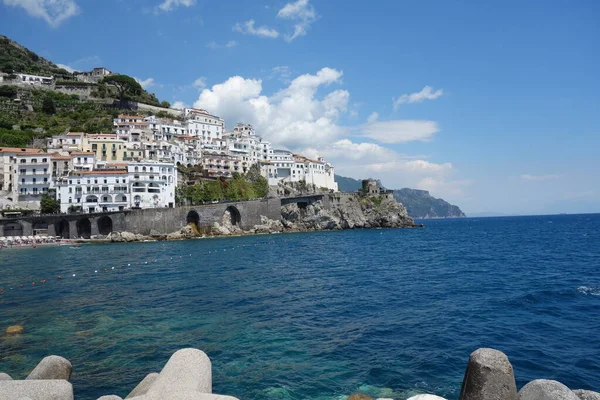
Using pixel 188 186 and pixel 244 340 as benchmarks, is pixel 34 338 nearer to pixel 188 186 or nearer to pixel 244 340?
pixel 244 340

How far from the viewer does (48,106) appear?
337ft

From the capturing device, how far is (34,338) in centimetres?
1534

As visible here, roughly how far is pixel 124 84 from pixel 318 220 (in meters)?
73.7

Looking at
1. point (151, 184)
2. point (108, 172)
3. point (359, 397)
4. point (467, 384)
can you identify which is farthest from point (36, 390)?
point (108, 172)

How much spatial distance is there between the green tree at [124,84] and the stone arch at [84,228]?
56435 millimetres

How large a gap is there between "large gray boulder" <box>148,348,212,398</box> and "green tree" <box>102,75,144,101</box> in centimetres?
12389

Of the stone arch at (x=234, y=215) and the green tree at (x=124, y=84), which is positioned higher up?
the green tree at (x=124, y=84)

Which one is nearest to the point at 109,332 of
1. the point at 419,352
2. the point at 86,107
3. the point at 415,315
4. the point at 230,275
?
the point at 419,352

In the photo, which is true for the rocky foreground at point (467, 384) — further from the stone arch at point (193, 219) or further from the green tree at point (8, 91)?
the green tree at point (8, 91)

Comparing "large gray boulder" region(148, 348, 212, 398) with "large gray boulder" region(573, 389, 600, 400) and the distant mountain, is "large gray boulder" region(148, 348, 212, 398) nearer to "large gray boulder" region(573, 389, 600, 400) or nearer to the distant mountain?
"large gray boulder" region(573, 389, 600, 400)

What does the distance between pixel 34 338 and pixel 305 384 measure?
37.4 ft

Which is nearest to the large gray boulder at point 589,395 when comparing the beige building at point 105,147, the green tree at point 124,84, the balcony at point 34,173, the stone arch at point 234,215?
the stone arch at point 234,215

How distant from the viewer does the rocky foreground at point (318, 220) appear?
2901 inches

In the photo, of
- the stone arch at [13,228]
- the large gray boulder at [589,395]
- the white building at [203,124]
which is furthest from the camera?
the white building at [203,124]
